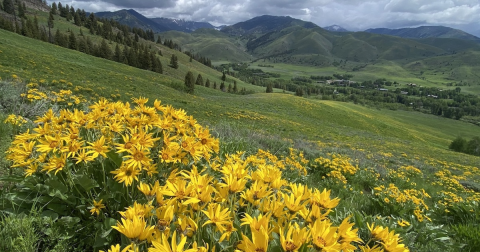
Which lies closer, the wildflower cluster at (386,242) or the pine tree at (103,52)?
the wildflower cluster at (386,242)

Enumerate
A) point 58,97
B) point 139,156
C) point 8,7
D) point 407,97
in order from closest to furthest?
point 139,156
point 58,97
point 8,7
point 407,97

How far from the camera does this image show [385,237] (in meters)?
1.49

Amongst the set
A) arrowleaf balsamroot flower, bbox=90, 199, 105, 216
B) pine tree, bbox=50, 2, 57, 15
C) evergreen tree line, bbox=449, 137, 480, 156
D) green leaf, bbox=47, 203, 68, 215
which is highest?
pine tree, bbox=50, 2, 57, 15

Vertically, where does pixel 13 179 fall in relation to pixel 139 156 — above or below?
below

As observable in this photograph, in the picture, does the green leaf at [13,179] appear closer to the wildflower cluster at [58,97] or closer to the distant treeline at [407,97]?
the wildflower cluster at [58,97]

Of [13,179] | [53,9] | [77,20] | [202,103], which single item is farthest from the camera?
[53,9]

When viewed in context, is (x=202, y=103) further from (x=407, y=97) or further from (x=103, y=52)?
(x=407, y=97)

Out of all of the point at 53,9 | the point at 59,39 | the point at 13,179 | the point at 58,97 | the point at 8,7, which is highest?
the point at 53,9

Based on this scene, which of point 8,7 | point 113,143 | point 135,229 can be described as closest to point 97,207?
point 113,143

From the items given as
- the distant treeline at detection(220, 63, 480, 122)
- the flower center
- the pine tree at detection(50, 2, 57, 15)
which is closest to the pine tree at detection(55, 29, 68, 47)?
the pine tree at detection(50, 2, 57, 15)

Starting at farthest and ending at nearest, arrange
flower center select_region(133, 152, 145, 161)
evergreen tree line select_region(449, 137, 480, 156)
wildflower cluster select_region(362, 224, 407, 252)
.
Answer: evergreen tree line select_region(449, 137, 480, 156) → flower center select_region(133, 152, 145, 161) → wildflower cluster select_region(362, 224, 407, 252)

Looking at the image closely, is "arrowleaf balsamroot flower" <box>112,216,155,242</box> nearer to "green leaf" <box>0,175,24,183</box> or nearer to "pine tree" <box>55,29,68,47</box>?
"green leaf" <box>0,175,24,183</box>

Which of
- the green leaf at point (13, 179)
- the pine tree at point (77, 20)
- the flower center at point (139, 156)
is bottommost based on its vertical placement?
the green leaf at point (13, 179)

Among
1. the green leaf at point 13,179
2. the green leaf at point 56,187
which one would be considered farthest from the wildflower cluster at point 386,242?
the green leaf at point 13,179
